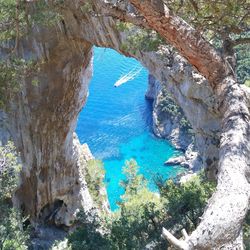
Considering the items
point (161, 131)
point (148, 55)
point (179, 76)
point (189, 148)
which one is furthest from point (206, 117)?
point (161, 131)

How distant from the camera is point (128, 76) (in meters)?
32.9

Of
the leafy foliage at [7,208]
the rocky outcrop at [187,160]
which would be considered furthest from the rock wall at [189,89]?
the rocky outcrop at [187,160]

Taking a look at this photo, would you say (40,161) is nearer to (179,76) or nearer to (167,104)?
(179,76)

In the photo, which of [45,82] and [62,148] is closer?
[45,82]

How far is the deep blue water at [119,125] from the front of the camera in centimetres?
2495

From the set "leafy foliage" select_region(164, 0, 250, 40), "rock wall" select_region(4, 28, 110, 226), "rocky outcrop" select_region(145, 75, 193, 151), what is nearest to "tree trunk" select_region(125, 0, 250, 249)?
"leafy foliage" select_region(164, 0, 250, 40)

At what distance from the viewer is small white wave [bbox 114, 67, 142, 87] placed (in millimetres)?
31891

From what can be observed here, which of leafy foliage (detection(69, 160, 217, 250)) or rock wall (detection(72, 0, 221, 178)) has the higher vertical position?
rock wall (detection(72, 0, 221, 178))

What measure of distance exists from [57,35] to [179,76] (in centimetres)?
325

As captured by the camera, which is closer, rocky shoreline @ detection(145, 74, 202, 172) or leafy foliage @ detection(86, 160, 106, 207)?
leafy foliage @ detection(86, 160, 106, 207)

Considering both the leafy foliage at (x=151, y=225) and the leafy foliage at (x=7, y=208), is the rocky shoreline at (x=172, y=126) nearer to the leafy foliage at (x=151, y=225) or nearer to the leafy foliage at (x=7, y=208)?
the leafy foliage at (x=151, y=225)

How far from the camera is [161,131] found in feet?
95.8

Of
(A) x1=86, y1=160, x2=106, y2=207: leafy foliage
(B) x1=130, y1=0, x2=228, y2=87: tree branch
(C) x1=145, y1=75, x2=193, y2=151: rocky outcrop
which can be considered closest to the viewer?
(B) x1=130, y1=0, x2=228, y2=87: tree branch

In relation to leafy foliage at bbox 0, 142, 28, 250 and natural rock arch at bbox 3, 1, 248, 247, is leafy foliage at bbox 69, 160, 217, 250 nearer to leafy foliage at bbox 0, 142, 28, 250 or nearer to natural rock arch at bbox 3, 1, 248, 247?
natural rock arch at bbox 3, 1, 248, 247
